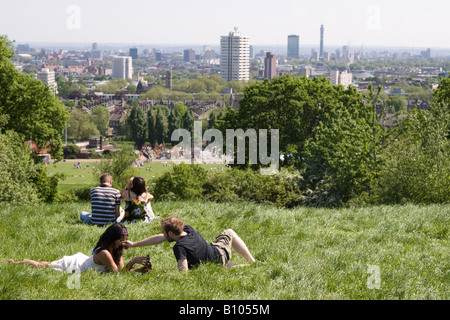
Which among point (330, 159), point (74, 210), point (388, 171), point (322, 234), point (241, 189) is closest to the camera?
point (322, 234)

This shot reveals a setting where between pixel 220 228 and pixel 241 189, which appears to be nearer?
pixel 220 228

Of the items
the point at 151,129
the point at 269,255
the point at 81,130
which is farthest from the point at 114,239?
the point at 81,130

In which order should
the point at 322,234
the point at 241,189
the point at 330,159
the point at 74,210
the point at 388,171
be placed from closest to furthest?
the point at 322,234 → the point at 74,210 → the point at 388,171 → the point at 330,159 → the point at 241,189

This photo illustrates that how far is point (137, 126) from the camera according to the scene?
10412 centimetres

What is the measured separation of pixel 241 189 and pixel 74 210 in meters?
12.9

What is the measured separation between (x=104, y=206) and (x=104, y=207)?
17mm

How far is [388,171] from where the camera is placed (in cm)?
1766

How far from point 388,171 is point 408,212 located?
286 inches

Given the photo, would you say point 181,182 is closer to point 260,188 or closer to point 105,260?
point 260,188

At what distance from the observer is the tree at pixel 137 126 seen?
4092 inches

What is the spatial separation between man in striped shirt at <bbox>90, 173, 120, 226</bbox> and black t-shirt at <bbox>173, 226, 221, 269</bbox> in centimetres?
322

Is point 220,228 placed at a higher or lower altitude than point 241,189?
higher
